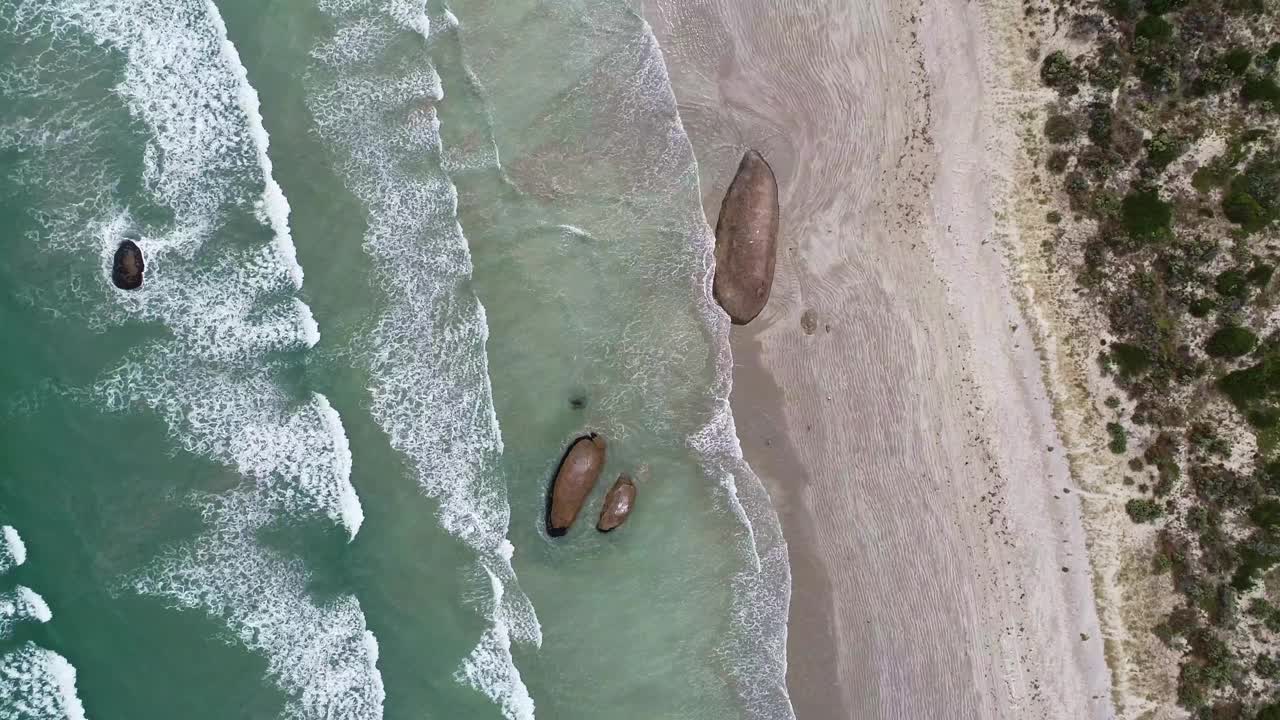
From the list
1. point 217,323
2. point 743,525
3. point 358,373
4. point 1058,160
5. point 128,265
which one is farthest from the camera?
point 1058,160

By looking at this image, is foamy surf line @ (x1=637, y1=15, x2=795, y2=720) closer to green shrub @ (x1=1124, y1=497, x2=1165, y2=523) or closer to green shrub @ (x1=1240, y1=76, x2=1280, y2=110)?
green shrub @ (x1=1124, y1=497, x2=1165, y2=523)

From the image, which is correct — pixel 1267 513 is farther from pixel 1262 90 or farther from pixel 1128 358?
pixel 1262 90

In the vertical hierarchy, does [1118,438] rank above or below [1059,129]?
below

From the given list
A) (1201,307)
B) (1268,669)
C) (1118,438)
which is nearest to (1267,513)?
(1268,669)

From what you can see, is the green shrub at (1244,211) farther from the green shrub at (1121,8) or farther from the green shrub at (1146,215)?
the green shrub at (1121,8)

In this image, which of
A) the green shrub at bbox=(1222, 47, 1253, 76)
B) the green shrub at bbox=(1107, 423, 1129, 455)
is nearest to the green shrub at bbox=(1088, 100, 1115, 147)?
the green shrub at bbox=(1222, 47, 1253, 76)

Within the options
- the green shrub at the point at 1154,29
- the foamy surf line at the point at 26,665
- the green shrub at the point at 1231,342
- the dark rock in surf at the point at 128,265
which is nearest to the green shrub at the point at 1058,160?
the green shrub at the point at 1154,29
